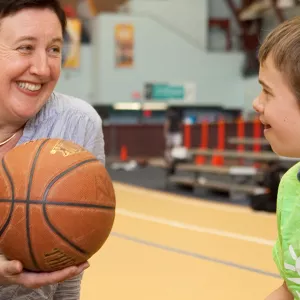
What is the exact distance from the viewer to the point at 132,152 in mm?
17000

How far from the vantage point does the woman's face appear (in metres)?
2.13

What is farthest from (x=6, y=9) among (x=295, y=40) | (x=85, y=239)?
(x=295, y=40)

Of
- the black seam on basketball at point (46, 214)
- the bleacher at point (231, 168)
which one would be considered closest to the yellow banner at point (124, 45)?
the bleacher at point (231, 168)

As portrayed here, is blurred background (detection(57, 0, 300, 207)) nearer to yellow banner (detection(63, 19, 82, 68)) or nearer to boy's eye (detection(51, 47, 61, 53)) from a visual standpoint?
yellow banner (detection(63, 19, 82, 68))

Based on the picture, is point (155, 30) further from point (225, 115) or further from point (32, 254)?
point (32, 254)

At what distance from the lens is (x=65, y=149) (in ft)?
6.72

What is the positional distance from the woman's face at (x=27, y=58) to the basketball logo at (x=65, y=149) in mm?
225

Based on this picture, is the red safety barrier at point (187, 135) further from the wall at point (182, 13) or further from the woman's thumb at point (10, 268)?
the wall at point (182, 13)

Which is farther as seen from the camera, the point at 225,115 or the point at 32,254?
the point at 225,115

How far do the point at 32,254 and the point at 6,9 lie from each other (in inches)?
32.7

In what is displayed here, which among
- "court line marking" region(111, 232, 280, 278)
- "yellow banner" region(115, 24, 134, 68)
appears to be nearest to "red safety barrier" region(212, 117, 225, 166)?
"court line marking" region(111, 232, 280, 278)

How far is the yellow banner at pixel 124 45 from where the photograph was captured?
1800 cm

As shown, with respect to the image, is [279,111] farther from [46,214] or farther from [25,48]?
[25,48]

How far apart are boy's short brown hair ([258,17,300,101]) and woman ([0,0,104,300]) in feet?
2.69
